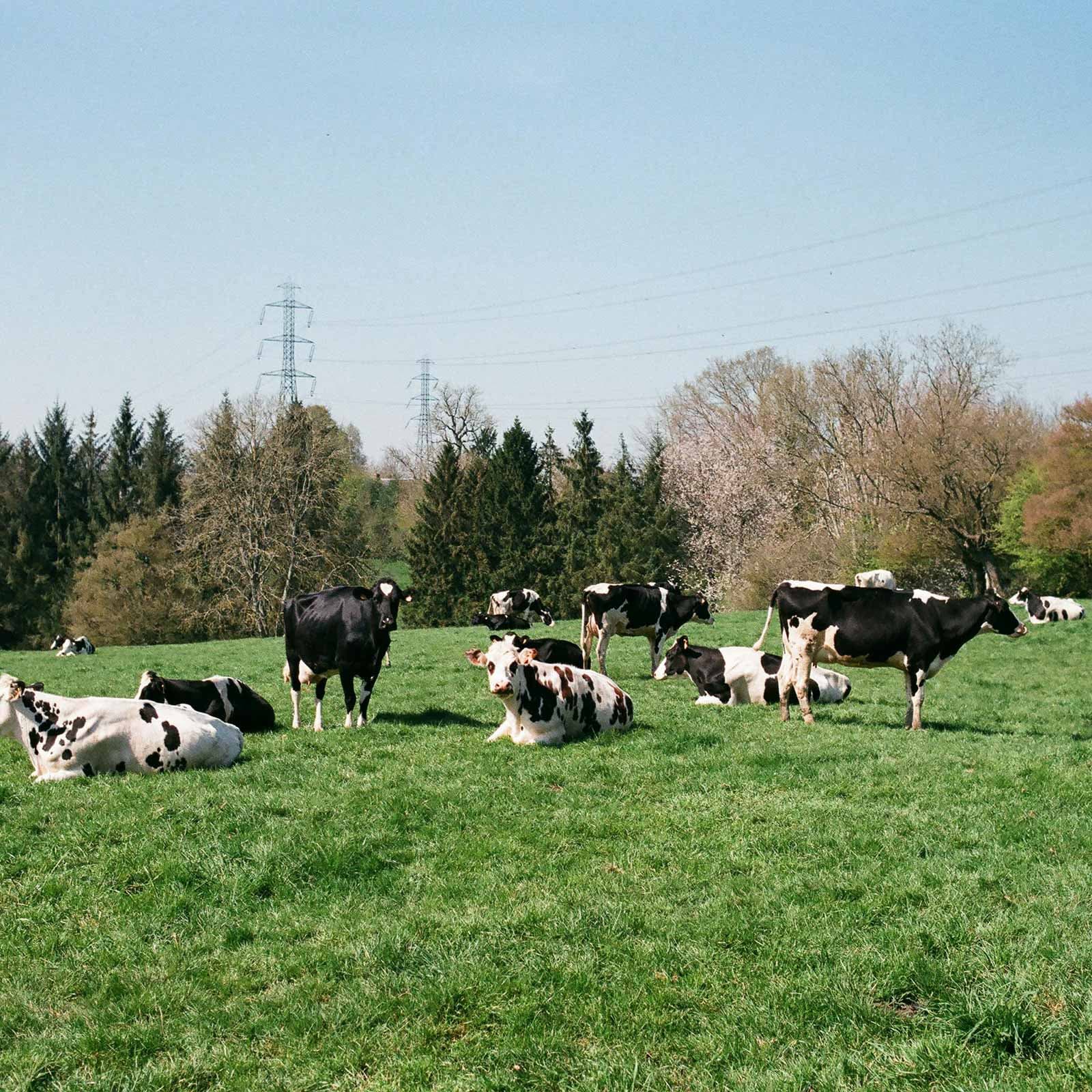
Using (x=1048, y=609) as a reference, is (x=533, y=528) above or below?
above

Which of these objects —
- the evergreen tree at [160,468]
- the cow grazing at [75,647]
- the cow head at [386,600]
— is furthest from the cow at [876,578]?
the evergreen tree at [160,468]

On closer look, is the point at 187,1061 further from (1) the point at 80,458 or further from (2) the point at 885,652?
(1) the point at 80,458

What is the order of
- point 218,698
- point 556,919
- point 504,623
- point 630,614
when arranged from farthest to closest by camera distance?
point 504,623 < point 630,614 < point 218,698 < point 556,919

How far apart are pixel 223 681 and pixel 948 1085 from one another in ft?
37.2

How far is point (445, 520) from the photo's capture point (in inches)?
2773

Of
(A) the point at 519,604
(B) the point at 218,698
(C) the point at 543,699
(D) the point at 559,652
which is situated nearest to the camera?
(C) the point at 543,699

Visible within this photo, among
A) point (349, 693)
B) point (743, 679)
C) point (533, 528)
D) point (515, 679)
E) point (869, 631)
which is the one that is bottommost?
point (743, 679)

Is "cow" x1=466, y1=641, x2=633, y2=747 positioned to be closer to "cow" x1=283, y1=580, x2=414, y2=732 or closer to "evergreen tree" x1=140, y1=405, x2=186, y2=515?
"cow" x1=283, y1=580, x2=414, y2=732

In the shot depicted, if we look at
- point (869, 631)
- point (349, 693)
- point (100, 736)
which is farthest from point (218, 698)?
point (869, 631)

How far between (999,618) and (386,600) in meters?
8.97

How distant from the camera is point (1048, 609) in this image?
126 feet

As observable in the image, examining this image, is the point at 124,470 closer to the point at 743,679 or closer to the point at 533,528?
the point at 533,528

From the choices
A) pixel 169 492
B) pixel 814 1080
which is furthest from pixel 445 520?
pixel 814 1080

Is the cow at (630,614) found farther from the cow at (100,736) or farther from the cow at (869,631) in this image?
the cow at (100,736)
